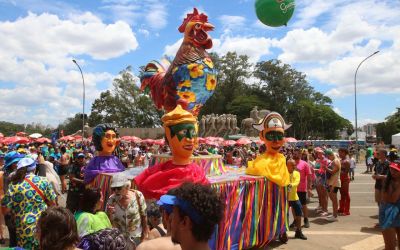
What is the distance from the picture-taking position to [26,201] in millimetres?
4039

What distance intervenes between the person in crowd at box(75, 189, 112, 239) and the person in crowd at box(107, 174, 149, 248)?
2.04 feet

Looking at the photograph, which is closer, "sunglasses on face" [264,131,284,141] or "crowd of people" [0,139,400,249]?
"crowd of people" [0,139,400,249]

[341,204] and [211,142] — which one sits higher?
[211,142]

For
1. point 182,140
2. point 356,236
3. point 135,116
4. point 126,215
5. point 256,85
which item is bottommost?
point 356,236

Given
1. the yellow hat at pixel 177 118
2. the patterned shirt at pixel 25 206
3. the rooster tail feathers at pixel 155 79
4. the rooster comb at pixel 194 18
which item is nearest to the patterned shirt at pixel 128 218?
the patterned shirt at pixel 25 206

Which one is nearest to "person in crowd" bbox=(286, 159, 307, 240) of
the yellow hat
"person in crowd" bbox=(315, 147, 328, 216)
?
"person in crowd" bbox=(315, 147, 328, 216)

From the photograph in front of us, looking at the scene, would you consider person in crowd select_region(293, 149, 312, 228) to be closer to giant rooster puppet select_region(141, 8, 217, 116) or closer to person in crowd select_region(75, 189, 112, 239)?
giant rooster puppet select_region(141, 8, 217, 116)

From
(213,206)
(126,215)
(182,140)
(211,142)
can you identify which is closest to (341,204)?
(182,140)

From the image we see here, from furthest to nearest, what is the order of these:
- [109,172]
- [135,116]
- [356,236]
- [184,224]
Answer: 1. [135,116]
2. [356,236]
3. [109,172]
4. [184,224]

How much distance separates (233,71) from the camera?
6012 cm

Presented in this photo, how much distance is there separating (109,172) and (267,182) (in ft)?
9.19

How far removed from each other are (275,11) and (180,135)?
14.1 ft

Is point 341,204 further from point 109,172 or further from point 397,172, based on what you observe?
point 109,172

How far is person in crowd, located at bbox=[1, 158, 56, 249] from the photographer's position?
157 inches
